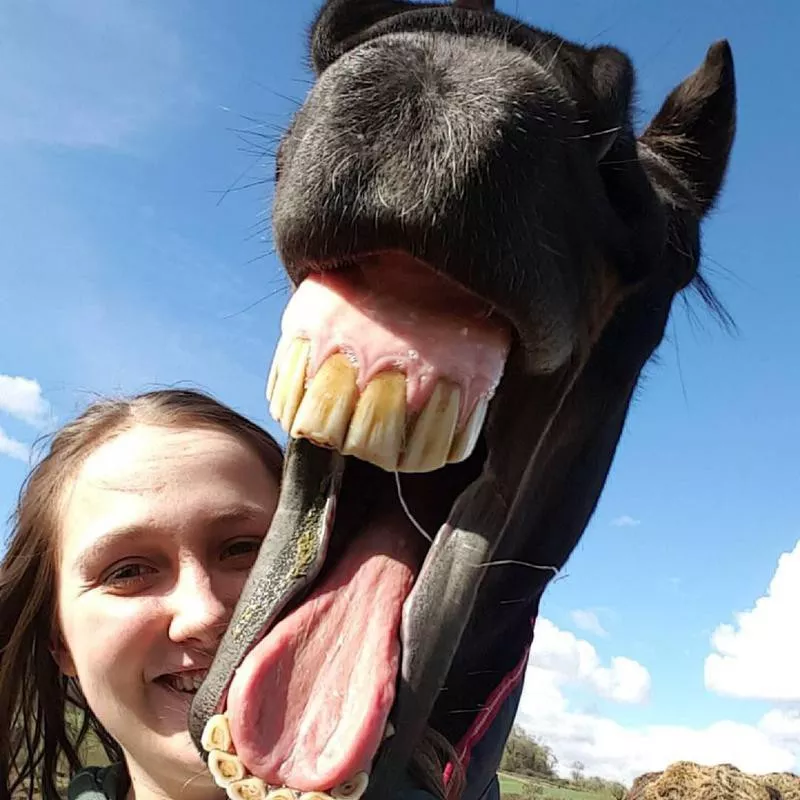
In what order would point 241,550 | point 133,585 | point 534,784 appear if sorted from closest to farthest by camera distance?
1. point 133,585
2. point 241,550
3. point 534,784

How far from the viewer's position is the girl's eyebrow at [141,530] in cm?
262

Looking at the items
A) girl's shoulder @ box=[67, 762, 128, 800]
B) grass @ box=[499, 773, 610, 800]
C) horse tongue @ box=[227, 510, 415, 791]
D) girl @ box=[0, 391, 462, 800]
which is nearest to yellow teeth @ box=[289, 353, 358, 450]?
horse tongue @ box=[227, 510, 415, 791]

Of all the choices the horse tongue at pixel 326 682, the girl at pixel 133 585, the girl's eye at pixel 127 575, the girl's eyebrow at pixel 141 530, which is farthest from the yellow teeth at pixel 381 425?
the girl's eye at pixel 127 575

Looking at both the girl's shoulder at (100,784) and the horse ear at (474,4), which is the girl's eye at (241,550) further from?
the horse ear at (474,4)

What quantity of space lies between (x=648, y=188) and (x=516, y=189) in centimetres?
60

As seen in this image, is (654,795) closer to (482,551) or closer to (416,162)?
(482,551)

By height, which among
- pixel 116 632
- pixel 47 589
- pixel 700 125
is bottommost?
pixel 116 632

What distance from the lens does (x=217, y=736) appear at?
1624mm

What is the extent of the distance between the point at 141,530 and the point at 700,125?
205 centimetres

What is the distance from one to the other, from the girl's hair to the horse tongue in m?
1.21

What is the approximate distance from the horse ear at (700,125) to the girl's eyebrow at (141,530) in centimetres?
158

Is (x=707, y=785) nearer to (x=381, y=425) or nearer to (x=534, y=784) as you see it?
(x=534, y=784)

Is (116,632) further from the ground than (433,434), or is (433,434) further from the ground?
(433,434)

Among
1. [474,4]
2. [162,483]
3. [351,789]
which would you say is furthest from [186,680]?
[474,4]
